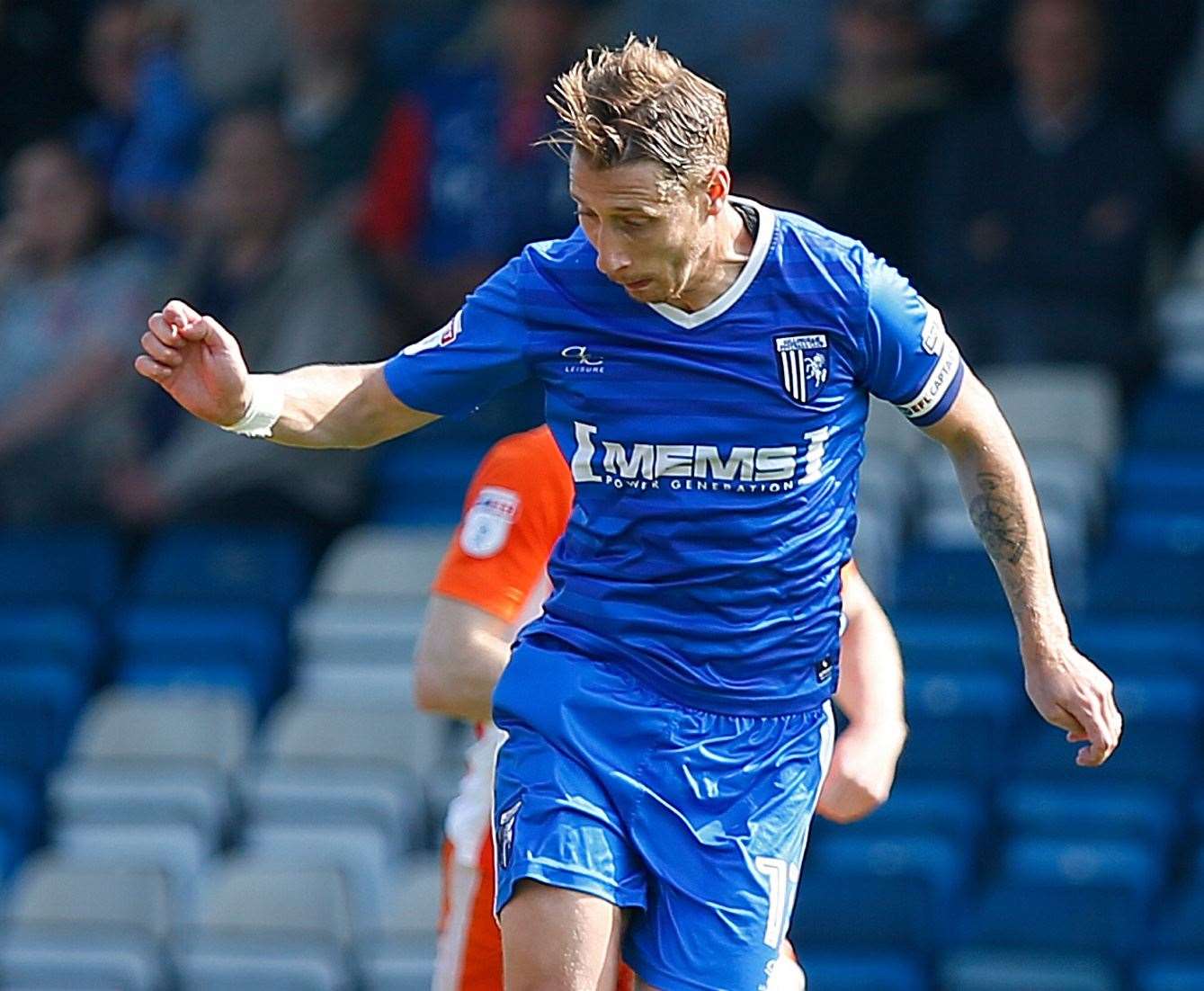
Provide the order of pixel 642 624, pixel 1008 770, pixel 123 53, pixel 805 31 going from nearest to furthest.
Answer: pixel 642 624
pixel 1008 770
pixel 805 31
pixel 123 53

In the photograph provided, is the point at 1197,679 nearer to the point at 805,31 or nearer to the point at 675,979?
the point at 805,31

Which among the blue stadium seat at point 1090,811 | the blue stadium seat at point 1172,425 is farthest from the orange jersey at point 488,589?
the blue stadium seat at point 1172,425

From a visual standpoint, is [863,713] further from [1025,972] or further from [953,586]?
[953,586]

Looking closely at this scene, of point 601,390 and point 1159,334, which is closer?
point 601,390

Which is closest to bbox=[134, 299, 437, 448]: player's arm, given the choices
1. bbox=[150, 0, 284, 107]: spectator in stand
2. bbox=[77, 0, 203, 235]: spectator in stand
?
bbox=[77, 0, 203, 235]: spectator in stand

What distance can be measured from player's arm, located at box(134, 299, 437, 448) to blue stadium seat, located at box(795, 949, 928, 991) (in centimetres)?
359

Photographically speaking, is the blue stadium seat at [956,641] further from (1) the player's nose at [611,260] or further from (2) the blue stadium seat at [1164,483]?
(1) the player's nose at [611,260]

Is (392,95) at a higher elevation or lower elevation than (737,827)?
higher

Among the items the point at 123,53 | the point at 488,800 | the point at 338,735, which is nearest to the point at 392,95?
the point at 123,53

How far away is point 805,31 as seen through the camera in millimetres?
10039

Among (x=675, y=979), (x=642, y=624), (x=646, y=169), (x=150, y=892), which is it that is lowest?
(x=150, y=892)

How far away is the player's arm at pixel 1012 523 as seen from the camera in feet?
14.2

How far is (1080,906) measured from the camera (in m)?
7.64

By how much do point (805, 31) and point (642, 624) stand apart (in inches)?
238
